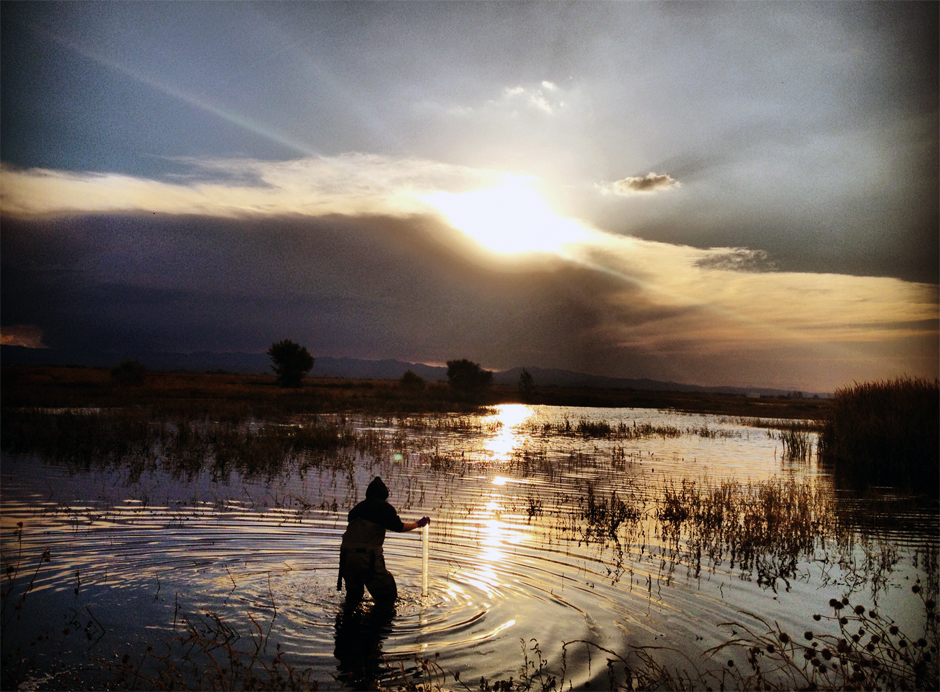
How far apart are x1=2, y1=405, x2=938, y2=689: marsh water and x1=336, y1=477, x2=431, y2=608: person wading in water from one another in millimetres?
361

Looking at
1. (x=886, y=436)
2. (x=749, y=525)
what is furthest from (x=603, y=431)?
(x=749, y=525)

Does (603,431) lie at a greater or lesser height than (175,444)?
greater

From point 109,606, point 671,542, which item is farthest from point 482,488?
point 109,606

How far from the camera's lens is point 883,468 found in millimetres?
26969

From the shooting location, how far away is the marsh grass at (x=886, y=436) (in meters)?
25.7

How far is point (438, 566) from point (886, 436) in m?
23.6

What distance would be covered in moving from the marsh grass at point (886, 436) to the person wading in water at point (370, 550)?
749 inches

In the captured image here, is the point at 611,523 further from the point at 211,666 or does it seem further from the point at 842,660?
the point at 211,666

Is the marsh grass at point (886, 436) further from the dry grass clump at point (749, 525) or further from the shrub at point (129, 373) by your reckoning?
the shrub at point (129, 373)

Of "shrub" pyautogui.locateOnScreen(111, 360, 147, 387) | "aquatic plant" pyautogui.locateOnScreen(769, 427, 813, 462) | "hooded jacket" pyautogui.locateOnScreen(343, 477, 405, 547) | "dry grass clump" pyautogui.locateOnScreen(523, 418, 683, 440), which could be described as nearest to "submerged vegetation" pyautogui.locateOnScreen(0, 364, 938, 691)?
"aquatic plant" pyautogui.locateOnScreen(769, 427, 813, 462)

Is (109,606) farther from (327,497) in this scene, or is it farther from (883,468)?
(883,468)

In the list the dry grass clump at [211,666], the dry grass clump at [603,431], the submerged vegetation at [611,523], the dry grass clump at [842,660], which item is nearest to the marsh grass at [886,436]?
the submerged vegetation at [611,523]

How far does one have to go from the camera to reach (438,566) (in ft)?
38.5

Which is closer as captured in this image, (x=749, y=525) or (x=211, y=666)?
(x=211, y=666)
